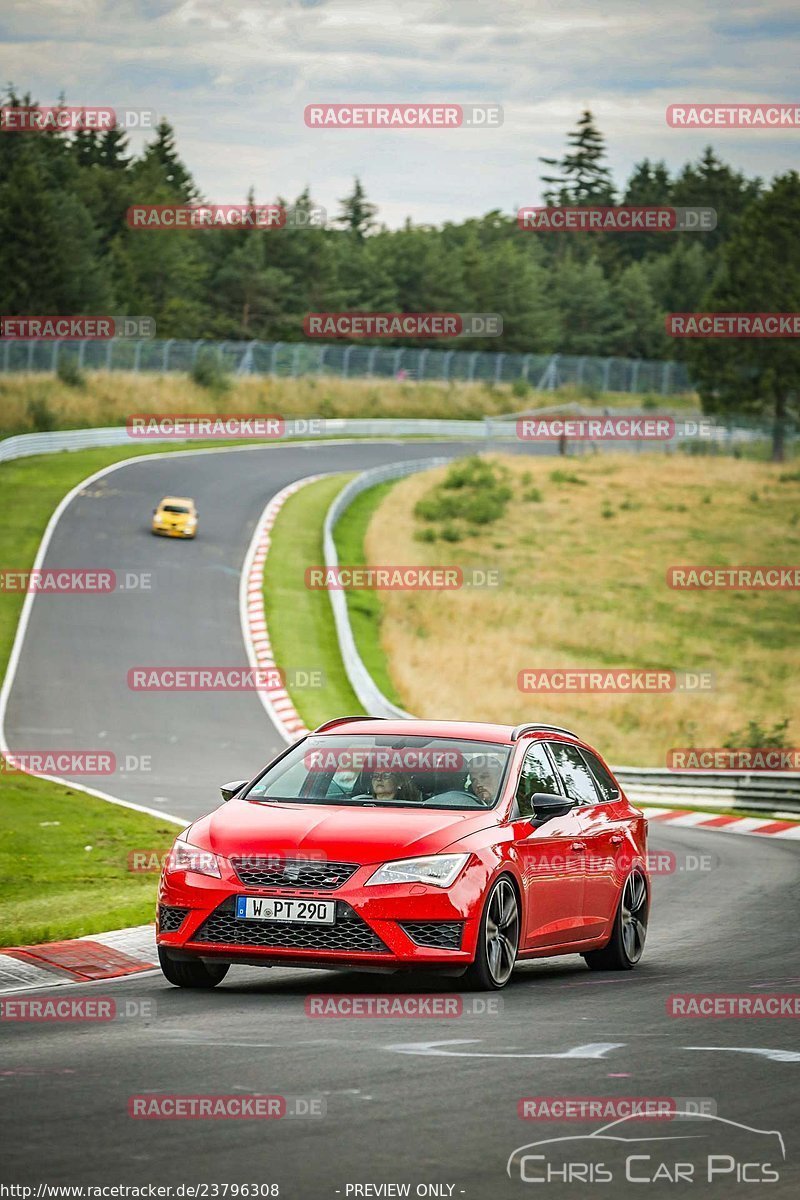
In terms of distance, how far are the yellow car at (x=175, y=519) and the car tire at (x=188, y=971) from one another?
36107 mm

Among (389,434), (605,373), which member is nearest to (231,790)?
(389,434)

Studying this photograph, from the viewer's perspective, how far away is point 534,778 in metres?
11.3

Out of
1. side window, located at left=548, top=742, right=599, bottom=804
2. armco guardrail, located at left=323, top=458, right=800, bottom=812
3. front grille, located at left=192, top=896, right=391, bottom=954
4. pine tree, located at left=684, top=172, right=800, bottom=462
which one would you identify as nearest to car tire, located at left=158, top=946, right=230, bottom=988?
front grille, located at left=192, top=896, right=391, bottom=954

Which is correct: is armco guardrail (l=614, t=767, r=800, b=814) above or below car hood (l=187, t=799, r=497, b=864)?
below

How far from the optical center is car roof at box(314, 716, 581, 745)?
1117 centimetres

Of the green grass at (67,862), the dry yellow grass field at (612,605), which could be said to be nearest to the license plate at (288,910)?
the green grass at (67,862)

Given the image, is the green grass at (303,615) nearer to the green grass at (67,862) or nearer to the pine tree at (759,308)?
the green grass at (67,862)

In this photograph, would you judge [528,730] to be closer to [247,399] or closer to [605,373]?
[247,399]

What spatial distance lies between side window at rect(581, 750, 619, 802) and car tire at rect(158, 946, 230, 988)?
3.12 metres

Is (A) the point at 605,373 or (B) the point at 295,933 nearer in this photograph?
(B) the point at 295,933

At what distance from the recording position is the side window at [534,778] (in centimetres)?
1096

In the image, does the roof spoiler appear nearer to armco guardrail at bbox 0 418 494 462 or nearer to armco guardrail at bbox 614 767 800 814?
armco guardrail at bbox 614 767 800 814

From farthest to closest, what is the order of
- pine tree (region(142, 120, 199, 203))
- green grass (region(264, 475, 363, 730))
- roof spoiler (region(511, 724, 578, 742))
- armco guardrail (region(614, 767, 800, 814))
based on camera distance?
pine tree (region(142, 120, 199, 203)) → green grass (region(264, 475, 363, 730)) → armco guardrail (region(614, 767, 800, 814)) → roof spoiler (region(511, 724, 578, 742))

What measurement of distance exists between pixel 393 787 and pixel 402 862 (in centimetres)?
108
